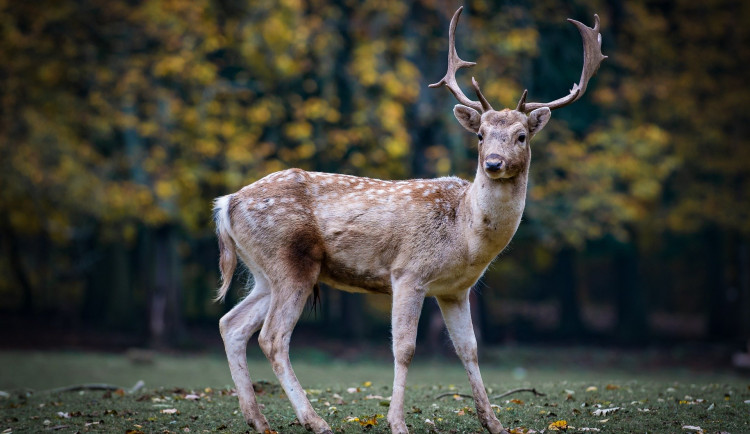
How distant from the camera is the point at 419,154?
19344mm

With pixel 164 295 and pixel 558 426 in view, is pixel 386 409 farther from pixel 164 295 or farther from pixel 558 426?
pixel 164 295

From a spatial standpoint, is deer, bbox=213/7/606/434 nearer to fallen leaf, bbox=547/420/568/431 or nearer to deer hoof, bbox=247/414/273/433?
deer hoof, bbox=247/414/273/433

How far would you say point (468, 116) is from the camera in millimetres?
7047

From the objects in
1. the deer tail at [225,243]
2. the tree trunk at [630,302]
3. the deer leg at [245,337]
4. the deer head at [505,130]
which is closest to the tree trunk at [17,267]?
the tree trunk at [630,302]

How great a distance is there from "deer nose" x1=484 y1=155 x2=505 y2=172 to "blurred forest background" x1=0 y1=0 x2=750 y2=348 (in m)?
11.4

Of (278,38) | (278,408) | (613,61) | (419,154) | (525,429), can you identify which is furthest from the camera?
(613,61)

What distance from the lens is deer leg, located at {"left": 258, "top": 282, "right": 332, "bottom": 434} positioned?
6711mm

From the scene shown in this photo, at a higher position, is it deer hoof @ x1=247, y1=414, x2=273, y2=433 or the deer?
the deer

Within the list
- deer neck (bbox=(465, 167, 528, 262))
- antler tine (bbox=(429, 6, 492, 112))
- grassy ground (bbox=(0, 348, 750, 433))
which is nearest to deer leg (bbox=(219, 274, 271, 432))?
grassy ground (bbox=(0, 348, 750, 433))

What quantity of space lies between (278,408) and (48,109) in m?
13.2

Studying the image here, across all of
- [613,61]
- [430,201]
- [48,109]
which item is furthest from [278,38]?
[430,201]

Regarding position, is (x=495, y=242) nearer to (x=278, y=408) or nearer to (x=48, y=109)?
(x=278, y=408)

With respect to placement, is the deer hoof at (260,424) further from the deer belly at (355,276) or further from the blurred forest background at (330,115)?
the blurred forest background at (330,115)

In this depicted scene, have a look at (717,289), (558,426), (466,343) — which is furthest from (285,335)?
(717,289)
